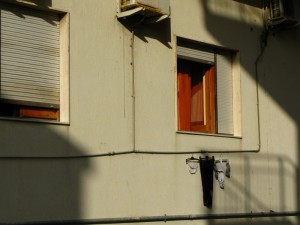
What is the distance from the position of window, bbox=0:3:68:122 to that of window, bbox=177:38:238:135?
232cm

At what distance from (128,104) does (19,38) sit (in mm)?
1884

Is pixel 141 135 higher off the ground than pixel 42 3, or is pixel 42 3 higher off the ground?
pixel 42 3

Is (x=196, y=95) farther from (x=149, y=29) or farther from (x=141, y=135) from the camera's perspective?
(x=141, y=135)

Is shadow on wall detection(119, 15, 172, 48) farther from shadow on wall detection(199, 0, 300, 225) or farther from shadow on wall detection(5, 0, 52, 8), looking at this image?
shadow on wall detection(5, 0, 52, 8)

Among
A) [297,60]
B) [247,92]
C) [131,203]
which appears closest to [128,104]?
[131,203]

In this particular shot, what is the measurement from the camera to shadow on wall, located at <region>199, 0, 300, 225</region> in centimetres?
→ 1130

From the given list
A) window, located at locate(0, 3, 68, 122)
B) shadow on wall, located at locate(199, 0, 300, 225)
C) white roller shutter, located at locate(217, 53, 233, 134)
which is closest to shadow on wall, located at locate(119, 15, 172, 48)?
shadow on wall, located at locate(199, 0, 300, 225)

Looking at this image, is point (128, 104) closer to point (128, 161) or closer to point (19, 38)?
point (128, 161)

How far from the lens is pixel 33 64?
8.77m

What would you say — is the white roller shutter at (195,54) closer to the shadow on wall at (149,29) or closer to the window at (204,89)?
the window at (204,89)

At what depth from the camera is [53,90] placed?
29.3 feet

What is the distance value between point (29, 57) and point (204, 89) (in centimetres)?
347

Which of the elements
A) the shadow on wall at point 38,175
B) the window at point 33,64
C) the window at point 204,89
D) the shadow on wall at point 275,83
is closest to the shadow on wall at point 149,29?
the window at point 204,89

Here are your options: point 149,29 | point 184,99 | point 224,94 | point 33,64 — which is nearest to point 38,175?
point 33,64
